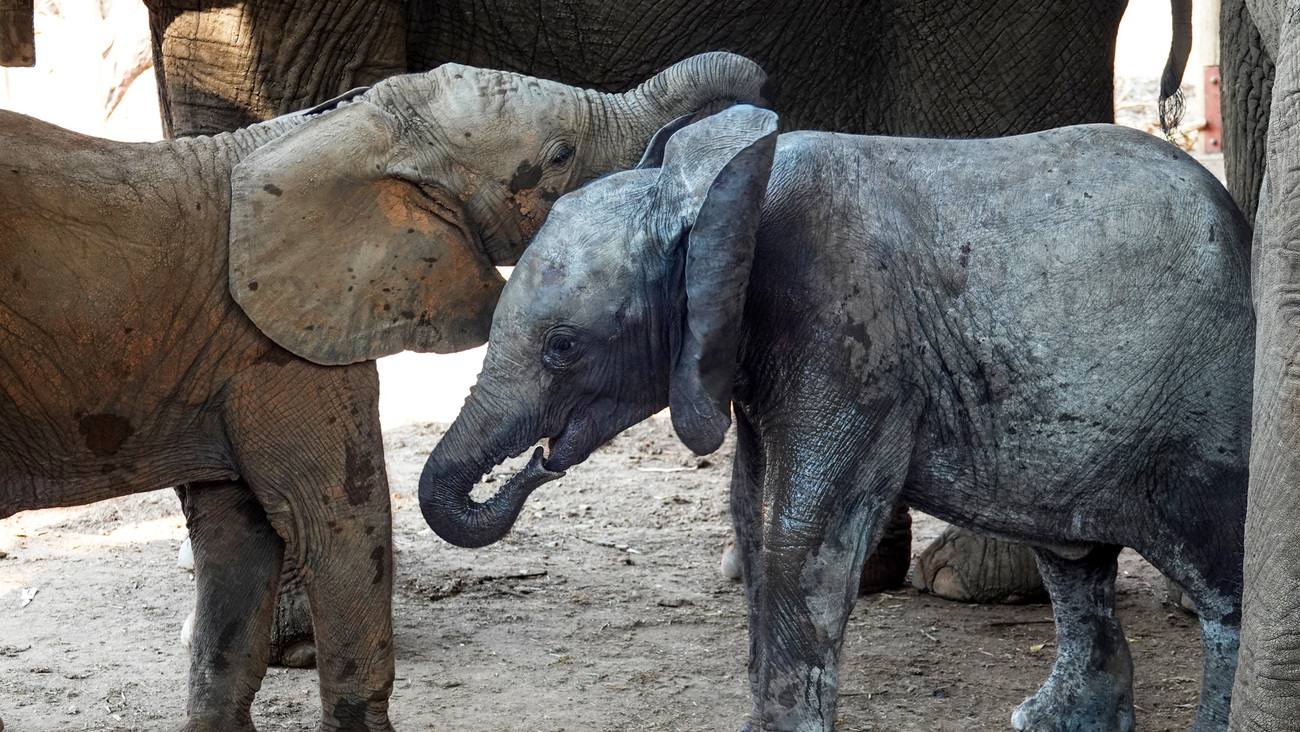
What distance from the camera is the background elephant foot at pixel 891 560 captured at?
14.7 ft

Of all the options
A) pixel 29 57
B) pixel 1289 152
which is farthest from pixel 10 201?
pixel 1289 152

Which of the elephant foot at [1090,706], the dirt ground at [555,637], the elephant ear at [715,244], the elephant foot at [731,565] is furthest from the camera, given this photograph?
the elephant foot at [731,565]

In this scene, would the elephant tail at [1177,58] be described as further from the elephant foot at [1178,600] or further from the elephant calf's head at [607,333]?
the elephant calf's head at [607,333]

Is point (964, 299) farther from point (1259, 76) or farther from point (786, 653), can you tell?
point (1259, 76)

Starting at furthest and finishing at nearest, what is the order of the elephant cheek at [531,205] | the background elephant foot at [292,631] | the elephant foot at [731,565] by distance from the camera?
1. the elephant foot at [731,565]
2. the background elephant foot at [292,631]
3. the elephant cheek at [531,205]

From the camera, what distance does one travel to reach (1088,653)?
127 inches

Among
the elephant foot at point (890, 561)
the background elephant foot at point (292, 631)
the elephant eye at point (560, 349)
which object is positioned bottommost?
the background elephant foot at point (292, 631)

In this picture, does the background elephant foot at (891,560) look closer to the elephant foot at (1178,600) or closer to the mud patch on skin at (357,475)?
the elephant foot at (1178,600)

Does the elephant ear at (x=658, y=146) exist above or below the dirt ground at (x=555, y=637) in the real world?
above

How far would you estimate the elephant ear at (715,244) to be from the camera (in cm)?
247

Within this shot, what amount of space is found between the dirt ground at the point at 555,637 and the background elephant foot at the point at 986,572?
0.17 ft

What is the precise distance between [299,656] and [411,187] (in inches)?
59.5

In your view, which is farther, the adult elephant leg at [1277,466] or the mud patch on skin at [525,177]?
the mud patch on skin at [525,177]

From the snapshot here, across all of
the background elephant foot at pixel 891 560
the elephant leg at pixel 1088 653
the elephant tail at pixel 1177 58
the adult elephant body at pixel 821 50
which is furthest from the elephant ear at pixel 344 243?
the elephant tail at pixel 1177 58
